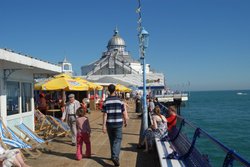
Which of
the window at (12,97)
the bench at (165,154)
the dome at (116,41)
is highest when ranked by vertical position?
the dome at (116,41)

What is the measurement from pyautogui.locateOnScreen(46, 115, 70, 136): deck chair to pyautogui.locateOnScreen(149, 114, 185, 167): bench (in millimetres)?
3406

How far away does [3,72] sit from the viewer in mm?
7859

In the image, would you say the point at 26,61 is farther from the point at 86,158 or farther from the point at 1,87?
the point at 86,158

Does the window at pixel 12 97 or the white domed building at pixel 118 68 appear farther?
the white domed building at pixel 118 68

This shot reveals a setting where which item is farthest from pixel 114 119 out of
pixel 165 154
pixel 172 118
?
pixel 172 118

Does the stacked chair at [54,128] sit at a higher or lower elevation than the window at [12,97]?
lower

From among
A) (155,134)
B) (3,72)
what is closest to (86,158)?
(155,134)

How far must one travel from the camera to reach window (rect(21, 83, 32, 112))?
937 cm

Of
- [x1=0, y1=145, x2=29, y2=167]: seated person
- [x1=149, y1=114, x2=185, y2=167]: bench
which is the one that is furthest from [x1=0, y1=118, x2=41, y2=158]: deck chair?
[x1=149, y1=114, x2=185, y2=167]: bench

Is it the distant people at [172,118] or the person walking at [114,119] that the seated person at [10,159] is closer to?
the person walking at [114,119]

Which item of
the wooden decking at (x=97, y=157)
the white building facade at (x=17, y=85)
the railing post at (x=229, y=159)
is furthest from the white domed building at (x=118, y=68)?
the railing post at (x=229, y=159)

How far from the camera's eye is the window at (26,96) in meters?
9.37

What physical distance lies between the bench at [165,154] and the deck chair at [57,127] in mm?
3406

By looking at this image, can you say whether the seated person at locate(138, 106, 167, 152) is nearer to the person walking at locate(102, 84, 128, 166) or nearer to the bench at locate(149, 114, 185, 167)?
the bench at locate(149, 114, 185, 167)
